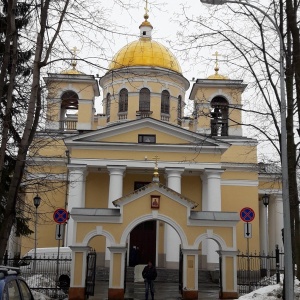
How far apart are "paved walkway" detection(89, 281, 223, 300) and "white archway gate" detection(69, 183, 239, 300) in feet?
3.58

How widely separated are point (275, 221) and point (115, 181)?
13.6 metres

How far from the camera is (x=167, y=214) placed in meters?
18.2

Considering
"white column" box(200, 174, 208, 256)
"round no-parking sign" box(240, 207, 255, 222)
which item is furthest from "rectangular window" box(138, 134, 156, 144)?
"round no-parking sign" box(240, 207, 255, 222)

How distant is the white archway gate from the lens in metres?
17.6

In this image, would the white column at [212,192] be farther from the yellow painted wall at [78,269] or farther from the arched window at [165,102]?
the yellow painted wall at [78,269]

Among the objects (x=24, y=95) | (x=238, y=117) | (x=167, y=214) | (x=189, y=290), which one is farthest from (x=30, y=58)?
(x=238, y=117)

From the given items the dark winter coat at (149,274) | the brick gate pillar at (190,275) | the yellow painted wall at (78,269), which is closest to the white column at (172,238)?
the brick gate pillar at (190,275)

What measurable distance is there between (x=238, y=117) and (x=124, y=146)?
8.41 metres

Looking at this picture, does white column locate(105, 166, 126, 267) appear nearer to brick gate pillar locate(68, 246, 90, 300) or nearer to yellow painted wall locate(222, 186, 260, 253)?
yellow painted wall locate(222, 186, 260, 253)

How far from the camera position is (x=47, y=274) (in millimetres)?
22078

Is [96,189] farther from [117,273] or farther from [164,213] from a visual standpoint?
[117,273]

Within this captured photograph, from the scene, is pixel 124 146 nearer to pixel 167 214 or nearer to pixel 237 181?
pixel 237 181

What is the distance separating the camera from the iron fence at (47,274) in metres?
18.5

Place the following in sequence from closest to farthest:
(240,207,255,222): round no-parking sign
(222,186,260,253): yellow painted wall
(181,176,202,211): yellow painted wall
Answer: (240,207,255,222): round no-parking sign < (181,176,202,211): yellow painted wall < (222,186,260,253): yellow painted wall
